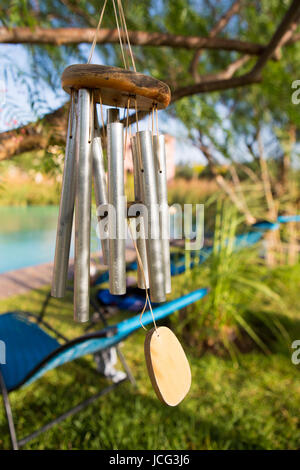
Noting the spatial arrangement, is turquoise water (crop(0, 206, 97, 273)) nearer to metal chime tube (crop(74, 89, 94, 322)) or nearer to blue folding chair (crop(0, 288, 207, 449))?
blue folding chair (crop(0, 288, 207, 449))

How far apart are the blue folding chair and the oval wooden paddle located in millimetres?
537

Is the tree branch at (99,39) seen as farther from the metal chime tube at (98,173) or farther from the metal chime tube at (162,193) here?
the metal chime tube at (162,193)

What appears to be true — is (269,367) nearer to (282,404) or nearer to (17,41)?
(282,404)

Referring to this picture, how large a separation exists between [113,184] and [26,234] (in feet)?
26.5

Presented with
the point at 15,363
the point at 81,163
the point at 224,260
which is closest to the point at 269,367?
the point at 224,260

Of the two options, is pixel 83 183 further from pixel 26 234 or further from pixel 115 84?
pixel 26 234

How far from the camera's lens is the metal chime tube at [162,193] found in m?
0.66

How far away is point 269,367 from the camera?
216 cm

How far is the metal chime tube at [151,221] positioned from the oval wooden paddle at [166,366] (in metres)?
0.09

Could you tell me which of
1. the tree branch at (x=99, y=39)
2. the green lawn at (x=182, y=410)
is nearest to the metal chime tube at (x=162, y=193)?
the tree branch at (x=99, y=39)

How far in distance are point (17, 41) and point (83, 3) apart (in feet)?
2.81

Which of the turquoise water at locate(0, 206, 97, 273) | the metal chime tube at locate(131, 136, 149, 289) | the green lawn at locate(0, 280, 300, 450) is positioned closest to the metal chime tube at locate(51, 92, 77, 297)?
the metal chime tube at locate(131, 136, 149, 289)

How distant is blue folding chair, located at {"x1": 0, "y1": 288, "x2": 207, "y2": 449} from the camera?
1310mm

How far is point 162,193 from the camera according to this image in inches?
26.8
